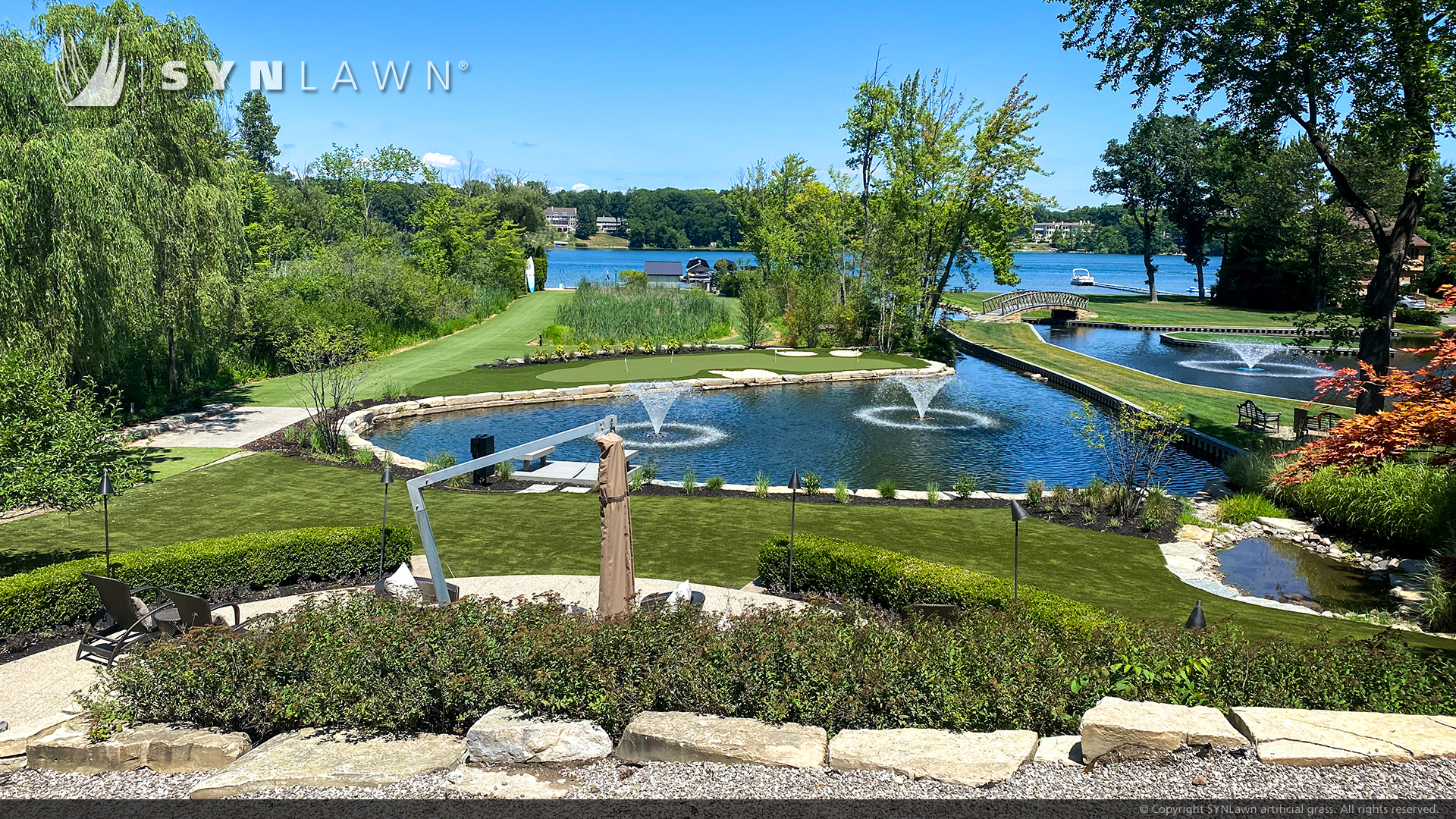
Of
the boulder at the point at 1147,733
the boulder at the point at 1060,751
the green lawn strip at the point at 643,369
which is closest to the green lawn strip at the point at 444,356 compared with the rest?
the green lawn strip at the point at 643,369

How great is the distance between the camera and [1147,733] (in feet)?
17.6

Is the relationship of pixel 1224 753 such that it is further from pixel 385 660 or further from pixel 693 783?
pixel 385 660

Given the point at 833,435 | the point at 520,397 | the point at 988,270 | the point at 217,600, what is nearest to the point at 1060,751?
the point at 217,600

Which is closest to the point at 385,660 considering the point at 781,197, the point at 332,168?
the point at 781,197

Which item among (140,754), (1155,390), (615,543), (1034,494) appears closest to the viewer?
(140,754)

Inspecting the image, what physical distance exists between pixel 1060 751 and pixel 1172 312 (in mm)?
58717

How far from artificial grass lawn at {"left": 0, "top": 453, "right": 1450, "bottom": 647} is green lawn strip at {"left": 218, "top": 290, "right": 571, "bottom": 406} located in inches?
366

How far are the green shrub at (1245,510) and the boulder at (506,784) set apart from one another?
13.0 m

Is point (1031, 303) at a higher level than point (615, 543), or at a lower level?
higher

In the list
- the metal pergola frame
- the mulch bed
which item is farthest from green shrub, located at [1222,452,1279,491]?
the mulch bed

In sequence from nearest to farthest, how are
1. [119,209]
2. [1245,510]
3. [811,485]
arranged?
[1245,510], [811,485], [119,209]

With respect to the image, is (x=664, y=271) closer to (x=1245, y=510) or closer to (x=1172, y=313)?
(x=1172, y=313)

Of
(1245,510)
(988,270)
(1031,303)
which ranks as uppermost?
(988,270)

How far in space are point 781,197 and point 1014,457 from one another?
43.6 meters
